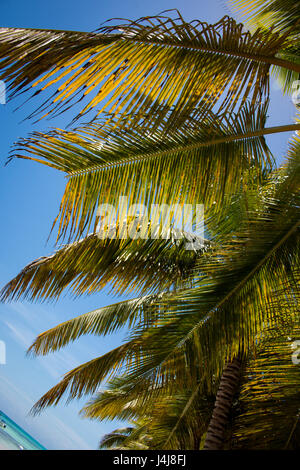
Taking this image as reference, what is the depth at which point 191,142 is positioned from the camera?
279 centimetres

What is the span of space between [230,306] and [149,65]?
1730mm

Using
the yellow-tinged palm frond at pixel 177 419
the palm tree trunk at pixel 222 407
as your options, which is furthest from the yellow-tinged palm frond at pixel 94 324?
the palm tree trunk at pixel 222 407

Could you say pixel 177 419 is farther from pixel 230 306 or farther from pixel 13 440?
pixel 13 440

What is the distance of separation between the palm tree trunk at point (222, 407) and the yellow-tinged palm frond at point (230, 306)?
2.06m

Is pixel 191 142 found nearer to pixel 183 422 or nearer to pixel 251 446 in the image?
pixel 251 446

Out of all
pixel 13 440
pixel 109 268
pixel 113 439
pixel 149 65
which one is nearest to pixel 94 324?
pixel 109 268

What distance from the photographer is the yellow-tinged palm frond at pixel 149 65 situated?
75.1 inches

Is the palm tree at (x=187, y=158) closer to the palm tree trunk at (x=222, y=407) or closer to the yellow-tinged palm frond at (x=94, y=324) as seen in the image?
the palm tree trunk at (x=222, y=407)

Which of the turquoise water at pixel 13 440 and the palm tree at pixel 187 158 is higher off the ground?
the palm tree at pixel 187 158

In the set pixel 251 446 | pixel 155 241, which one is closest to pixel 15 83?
pixel 251 446

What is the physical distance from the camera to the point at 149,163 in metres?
2.79

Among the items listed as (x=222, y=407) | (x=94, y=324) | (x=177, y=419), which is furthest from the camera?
(x=94, y=324)

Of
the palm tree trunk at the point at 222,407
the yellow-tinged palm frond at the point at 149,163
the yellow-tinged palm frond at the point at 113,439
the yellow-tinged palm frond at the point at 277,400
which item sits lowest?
the yellow-tinged palm frond at the point at 113,439

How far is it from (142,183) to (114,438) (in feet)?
53.8
